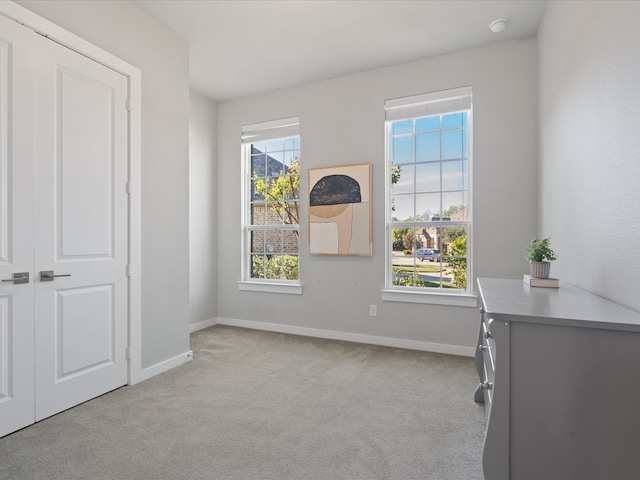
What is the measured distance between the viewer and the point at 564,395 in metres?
1.26

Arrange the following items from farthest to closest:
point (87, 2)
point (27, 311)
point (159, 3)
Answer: point (159, 3)
point (87, 2)
point (27, 311)

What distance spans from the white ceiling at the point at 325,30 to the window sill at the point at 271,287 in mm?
2467

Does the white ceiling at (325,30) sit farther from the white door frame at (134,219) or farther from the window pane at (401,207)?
the window pane at (401,207)

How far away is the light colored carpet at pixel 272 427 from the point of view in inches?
70.1

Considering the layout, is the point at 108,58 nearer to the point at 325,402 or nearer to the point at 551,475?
the point at 325,402

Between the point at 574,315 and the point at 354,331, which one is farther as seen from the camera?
the point at 354,331

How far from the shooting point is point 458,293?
11.7 ft

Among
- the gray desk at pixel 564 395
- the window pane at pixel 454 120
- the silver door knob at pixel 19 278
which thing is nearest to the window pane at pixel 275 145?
the window pane at pixel 454 120

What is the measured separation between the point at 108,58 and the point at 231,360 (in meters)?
2.69

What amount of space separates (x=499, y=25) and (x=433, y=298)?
253 cm

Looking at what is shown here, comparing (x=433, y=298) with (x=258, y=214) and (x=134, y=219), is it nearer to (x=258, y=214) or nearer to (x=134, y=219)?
(x=258, y=214)

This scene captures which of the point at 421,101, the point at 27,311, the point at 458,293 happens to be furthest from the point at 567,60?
the point at 27,311

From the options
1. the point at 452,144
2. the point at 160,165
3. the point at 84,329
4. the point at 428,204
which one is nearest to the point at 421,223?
the point at 428,204

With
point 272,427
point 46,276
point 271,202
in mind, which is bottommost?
point 272,427
